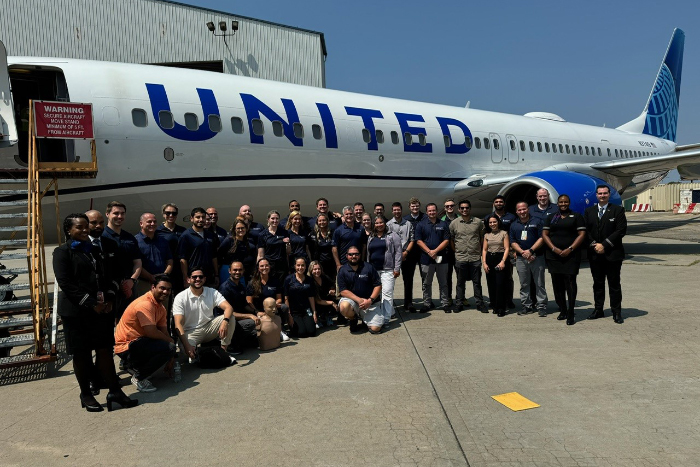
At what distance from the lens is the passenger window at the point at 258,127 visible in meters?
8.67

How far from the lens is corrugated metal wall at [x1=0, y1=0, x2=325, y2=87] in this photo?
1797cm

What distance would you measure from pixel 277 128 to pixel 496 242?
4.12 m

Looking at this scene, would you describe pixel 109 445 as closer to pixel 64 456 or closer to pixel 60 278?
pixel 64 456

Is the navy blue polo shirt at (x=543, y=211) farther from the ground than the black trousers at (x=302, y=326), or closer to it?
farther from the ground

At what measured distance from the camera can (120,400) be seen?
4129mm

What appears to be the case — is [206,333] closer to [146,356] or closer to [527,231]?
[146,356]

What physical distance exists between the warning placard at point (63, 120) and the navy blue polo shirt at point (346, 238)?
132 inches

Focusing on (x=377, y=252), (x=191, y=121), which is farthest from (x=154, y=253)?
(x=191, y=121)

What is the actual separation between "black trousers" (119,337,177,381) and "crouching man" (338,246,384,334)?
2268 millimetres

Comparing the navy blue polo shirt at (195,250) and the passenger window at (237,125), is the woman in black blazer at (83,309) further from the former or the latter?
the passenger window at (237,125)

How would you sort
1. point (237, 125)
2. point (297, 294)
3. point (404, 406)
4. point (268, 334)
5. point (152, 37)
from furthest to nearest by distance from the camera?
point (152, 37) → point (237, 125) → point (297, 294) → point (268, 334) → point (404, 406)

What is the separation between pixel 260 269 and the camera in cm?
605

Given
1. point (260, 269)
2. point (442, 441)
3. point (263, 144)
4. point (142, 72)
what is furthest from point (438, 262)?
point (142, 72)

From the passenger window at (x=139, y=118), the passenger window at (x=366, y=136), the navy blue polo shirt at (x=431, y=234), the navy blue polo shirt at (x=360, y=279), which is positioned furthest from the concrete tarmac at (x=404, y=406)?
the passenger window at (x=366, y=136)
